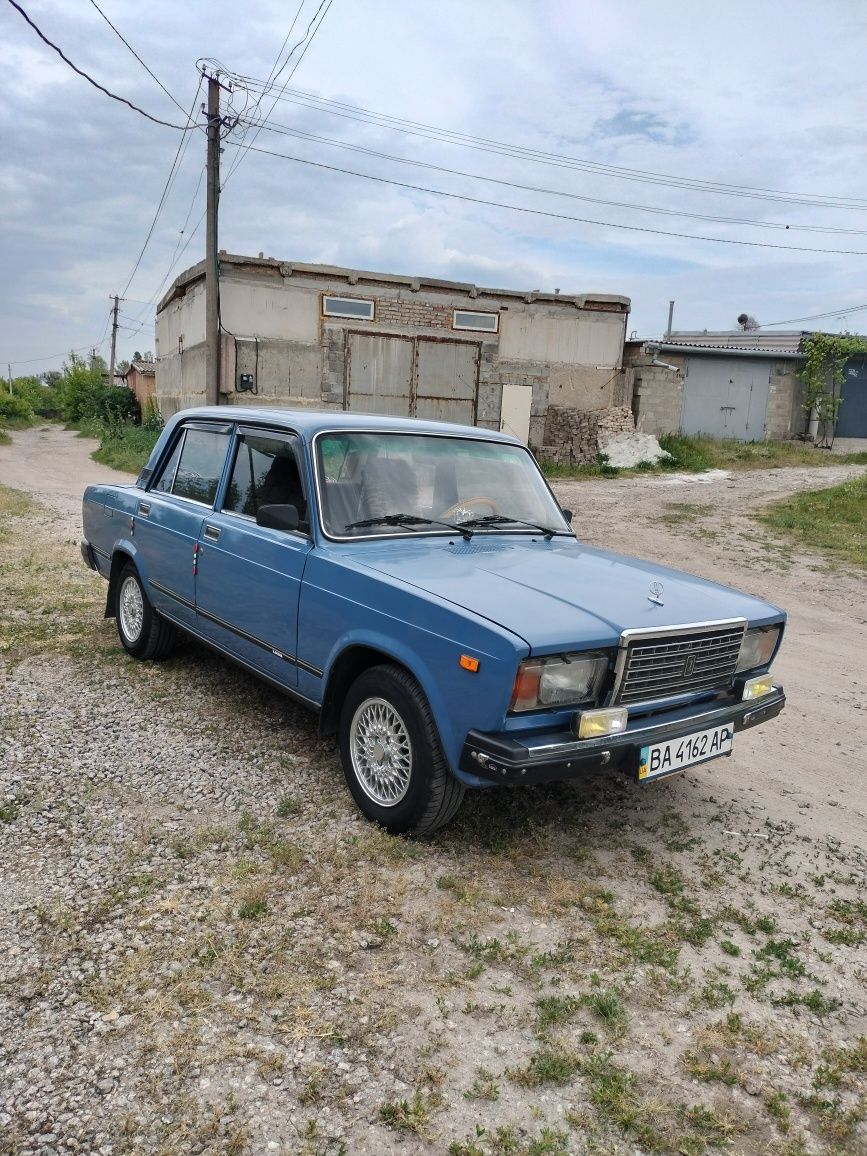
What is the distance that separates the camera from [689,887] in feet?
11.0

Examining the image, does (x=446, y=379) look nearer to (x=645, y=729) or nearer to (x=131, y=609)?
(x=131, y=609)

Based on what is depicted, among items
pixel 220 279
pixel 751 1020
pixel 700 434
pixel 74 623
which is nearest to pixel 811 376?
pixel 700 434

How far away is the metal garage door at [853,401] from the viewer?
25605 mm

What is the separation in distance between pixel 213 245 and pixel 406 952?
52.8ft

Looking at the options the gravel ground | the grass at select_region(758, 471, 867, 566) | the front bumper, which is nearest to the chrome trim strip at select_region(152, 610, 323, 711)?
the gravel ground

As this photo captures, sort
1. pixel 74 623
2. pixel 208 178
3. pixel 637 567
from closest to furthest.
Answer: pixel 637 567 < pixel 74 623 < pixel 208 178

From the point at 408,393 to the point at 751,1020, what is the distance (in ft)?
58.2

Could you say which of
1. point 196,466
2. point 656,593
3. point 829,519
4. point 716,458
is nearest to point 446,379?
point 716,458

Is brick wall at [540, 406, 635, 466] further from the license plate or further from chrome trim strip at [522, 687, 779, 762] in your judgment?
the license plate

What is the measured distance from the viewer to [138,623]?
5.83 meters

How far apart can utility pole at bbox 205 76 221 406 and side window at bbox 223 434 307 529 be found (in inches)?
497

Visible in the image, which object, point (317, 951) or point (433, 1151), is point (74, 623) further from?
point (433, 1151)

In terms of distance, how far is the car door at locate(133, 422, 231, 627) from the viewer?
16.2 ft

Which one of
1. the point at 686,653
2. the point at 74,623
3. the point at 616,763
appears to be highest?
the point at 686,653
